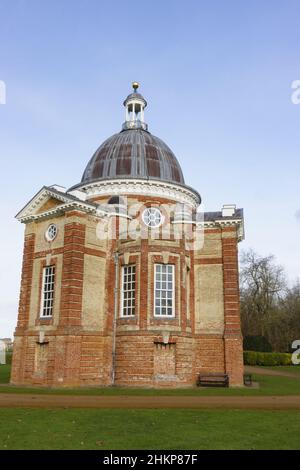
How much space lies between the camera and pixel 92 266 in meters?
26.0

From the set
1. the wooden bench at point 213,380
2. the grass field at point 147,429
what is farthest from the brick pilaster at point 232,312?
the grass field at point 147,429

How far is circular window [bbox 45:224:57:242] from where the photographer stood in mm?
26969

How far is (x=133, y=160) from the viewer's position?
30422 millimetres

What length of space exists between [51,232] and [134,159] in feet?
25.2

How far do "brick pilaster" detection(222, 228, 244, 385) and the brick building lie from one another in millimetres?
58

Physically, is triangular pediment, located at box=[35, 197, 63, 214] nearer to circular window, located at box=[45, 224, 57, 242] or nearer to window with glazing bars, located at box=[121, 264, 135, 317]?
circular window, located at box=[45, 224, 57, 242]

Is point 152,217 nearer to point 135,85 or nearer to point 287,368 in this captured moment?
point 135,85

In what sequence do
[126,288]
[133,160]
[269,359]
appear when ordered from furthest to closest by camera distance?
[269,359] < [133,160] < [126,288]

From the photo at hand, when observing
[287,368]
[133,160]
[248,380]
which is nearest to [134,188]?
[133,160]

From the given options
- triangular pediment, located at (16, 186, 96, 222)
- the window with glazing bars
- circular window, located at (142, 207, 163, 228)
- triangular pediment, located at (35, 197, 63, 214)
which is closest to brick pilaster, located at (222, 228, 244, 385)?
circular window, located at (142, 207, 163, 228)

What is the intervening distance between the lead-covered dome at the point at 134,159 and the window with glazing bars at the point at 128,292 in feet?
21.6

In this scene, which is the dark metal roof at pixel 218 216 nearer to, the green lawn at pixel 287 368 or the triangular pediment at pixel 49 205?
the triangular pediment at pixel 49 205
